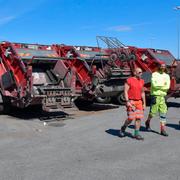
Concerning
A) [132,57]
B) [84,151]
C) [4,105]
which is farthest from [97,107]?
[84,151]

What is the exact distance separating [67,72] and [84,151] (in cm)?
563

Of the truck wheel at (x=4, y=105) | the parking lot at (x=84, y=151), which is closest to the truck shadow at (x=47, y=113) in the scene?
the truck wheel at (x=4, y=105)

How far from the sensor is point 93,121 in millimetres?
10961

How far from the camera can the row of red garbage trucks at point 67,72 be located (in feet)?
37.2

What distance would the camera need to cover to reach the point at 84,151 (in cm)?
714

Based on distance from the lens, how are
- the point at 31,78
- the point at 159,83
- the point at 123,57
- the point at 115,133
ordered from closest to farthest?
the point at 159,83, the point at 115,133, the point at 31,78, the point at 123,57

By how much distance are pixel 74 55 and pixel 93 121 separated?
147 inches

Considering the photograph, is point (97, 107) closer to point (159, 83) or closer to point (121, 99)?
point (121, 99)

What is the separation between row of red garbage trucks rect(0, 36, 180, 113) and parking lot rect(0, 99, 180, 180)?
0.85 m

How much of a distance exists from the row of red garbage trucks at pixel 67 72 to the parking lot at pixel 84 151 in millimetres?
851

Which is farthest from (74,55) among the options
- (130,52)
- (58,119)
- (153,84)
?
(153,84)

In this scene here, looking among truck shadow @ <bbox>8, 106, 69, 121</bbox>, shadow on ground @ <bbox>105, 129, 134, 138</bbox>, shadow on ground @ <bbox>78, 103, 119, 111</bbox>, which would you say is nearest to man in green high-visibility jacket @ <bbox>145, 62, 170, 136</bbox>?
shadow on ground @ <bbox>105, 129, 134, 138</bbox>

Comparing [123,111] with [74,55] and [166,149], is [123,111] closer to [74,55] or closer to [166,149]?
[74,55]

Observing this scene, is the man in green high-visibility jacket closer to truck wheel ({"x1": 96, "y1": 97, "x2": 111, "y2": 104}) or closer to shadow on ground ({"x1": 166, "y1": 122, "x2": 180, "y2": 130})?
shadow on ground ({"x1": 166, "y1": 122, "x2": 180, "y2": 130})
